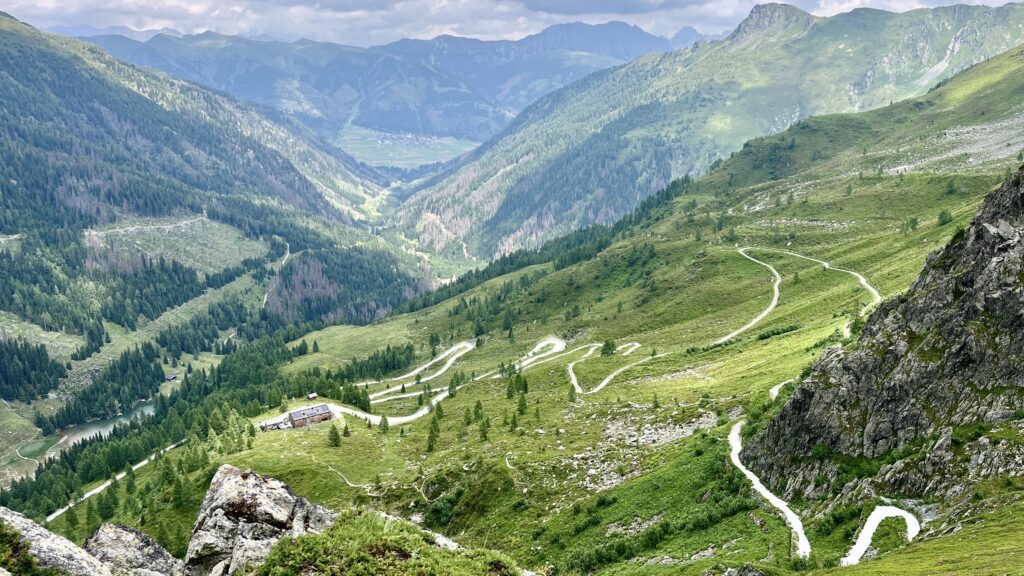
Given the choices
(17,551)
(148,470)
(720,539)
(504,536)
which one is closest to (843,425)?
(720,539)

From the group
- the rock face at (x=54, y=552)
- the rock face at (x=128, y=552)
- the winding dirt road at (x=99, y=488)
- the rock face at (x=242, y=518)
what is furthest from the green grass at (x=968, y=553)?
the winding dirt road at (x=99, y=488)

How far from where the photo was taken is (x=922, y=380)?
5962 centimetres

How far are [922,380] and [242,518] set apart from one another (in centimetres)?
5499

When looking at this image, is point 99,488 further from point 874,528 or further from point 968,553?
point 968,553

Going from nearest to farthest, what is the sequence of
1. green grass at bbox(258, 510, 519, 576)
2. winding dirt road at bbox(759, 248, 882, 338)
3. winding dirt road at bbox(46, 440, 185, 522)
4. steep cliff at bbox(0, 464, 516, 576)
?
green grass at bbox(258, 510, 519, 576), steep cliff at bbox(0, 464, 516, 576), winding dirt road at bbox(759, 248, 882, 338), winding dirt road at bbox(46, 440, 185, 522)

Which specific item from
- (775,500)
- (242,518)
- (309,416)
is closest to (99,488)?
(309,416)

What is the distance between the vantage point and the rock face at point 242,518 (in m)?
38.9

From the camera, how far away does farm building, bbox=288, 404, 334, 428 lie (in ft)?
495

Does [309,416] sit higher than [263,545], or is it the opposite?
[263,545]

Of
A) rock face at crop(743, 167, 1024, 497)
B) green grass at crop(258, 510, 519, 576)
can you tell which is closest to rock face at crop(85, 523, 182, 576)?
green grass at crop(258, 510, 519, 576)

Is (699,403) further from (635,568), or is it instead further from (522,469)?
(635,568)

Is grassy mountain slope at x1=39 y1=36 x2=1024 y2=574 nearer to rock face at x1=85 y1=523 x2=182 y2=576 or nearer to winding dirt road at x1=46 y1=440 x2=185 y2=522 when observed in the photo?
winding dirt road at x1=46 y1=440 x2=185 y2=522

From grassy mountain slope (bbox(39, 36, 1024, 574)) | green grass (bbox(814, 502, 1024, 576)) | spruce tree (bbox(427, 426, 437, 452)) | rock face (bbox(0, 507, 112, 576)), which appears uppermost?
rock face (bbox(0, 507, 112, 576))

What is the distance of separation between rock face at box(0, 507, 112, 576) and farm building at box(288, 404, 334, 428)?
118511 mm
